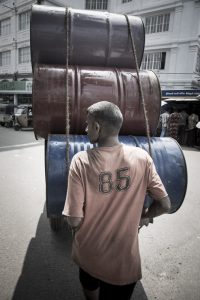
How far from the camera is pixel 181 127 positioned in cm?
1280

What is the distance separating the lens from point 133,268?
168 centimetres

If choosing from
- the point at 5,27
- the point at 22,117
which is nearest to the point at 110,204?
the point at 22,117

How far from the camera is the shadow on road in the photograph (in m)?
2.46

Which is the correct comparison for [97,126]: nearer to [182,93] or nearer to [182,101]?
[182,101]

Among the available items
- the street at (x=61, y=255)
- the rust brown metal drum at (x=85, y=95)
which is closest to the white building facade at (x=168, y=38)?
the street at (x=61, y=255)

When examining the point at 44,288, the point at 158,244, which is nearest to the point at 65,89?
the point at 44,288

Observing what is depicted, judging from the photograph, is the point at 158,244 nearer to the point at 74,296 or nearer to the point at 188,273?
the point at 188,273

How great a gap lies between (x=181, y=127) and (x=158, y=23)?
12.4 meters

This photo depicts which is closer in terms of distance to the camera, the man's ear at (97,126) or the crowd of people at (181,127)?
the man's ear at (97,126)

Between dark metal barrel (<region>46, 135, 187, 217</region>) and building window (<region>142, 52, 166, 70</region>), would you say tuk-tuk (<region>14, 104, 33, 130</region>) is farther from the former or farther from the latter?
dark metal barrel (<region>46, 135, 187, 217</region>)

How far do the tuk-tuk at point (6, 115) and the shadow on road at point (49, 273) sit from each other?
16.3 metres

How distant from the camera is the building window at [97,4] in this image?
2359 cm

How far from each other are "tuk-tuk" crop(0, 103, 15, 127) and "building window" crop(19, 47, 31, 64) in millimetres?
9816

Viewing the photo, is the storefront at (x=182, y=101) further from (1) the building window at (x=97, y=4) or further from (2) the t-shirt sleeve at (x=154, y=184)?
(1) the building window at (x=97, y=4)
